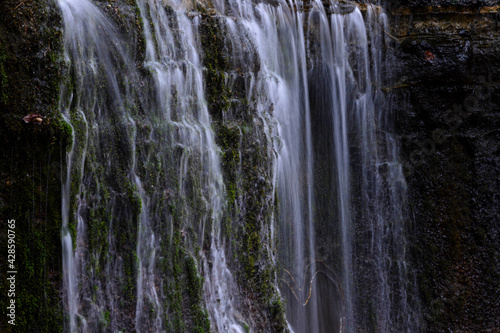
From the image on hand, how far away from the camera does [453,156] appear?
629cm

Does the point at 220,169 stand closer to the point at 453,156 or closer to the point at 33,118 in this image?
the point at 33,118

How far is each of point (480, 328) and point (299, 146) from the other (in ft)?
11.1

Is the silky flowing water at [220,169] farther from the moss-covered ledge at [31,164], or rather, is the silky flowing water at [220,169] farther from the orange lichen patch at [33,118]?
the orange lichen patch at [33,118]

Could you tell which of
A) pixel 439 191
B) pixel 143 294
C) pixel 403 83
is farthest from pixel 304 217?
pixel 143 294

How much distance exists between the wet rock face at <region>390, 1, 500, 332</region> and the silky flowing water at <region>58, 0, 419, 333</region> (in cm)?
28

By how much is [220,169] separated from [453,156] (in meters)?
3.44

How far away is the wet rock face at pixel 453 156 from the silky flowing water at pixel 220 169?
28 centimetres

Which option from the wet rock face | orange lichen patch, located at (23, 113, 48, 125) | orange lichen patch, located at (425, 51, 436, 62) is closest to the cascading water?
orange lichen patch, located at (23, 113, 48, 125)

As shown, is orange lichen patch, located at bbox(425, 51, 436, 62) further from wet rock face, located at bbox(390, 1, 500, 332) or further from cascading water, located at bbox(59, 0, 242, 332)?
cascading water, located at bbox(59, 0, 242, 332)

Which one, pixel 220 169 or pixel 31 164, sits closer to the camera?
pixel 31 164

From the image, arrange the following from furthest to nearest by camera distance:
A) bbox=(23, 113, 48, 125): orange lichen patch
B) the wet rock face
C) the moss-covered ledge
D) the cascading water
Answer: the wet rock face, the cascading water, bbox=(23, 113, 48, 125): orange lichen patch, the moss-covered ledge

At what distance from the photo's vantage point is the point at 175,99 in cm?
449

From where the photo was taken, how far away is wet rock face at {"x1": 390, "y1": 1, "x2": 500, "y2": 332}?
6.13 meters

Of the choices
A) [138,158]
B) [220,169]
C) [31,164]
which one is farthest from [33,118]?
[220,169]
